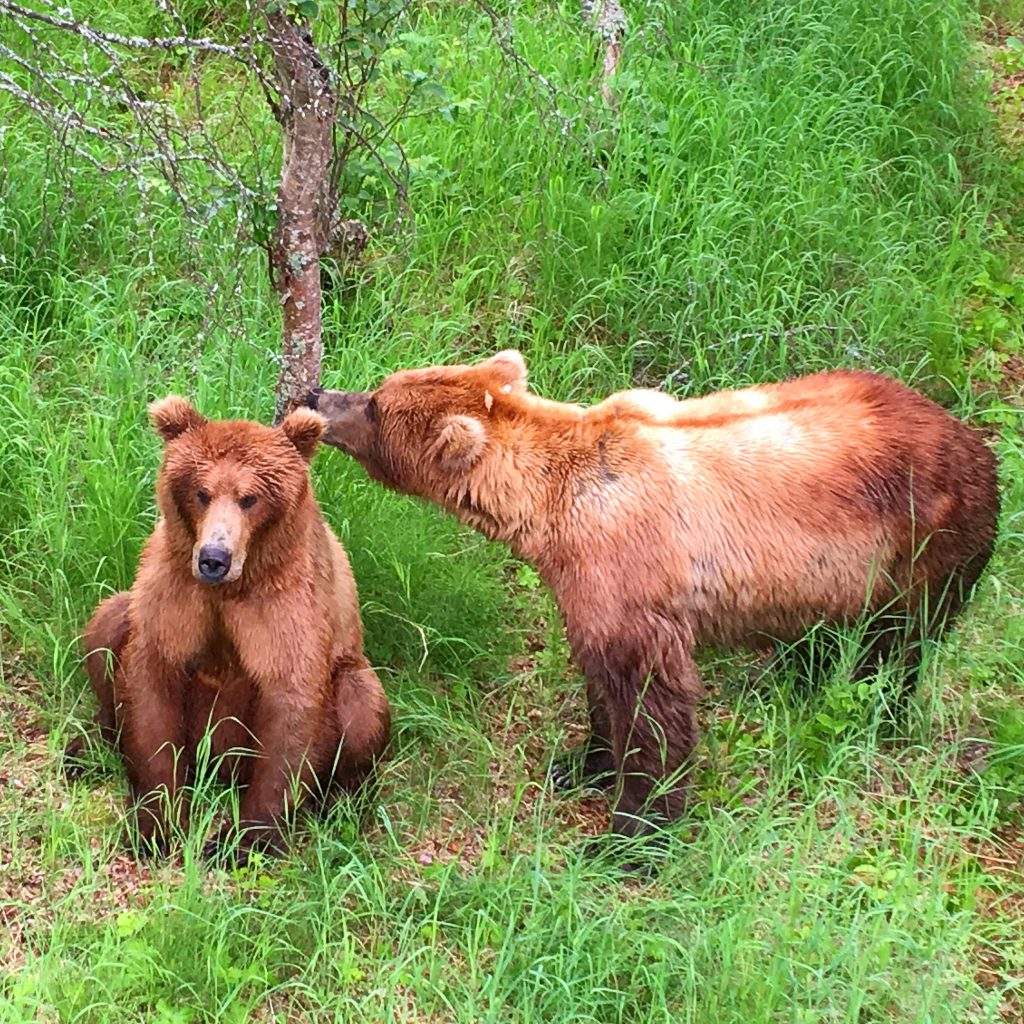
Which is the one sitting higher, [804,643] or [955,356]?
[955,356]

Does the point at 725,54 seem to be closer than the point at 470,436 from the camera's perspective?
No

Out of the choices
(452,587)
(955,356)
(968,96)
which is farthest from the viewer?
(968,96)

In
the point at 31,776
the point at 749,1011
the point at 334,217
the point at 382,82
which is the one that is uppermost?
the point at 382,82

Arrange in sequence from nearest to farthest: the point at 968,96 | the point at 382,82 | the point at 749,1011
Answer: the point at 749,1011 → the point at 382,82 → the point at 968,96

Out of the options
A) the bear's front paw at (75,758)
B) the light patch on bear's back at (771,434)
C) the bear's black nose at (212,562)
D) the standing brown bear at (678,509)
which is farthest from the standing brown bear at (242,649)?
the light patch on bear's back at (771,434)

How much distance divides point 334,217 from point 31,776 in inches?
103

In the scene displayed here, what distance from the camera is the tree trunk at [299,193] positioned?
413cm

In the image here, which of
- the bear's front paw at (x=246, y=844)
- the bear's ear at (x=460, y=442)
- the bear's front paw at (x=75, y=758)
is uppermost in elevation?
the bear's ear at (x=460, y=442)

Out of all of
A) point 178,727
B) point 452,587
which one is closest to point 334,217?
point 452,587

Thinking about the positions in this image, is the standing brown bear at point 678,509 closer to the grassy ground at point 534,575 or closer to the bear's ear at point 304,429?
the grassy ground at point 534,575

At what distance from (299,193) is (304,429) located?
928 millimetres

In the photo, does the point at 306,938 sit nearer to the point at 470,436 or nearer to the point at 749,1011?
the point at 749,1011

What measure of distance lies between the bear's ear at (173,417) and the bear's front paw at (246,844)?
45.9 inches

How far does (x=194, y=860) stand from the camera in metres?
3.72
